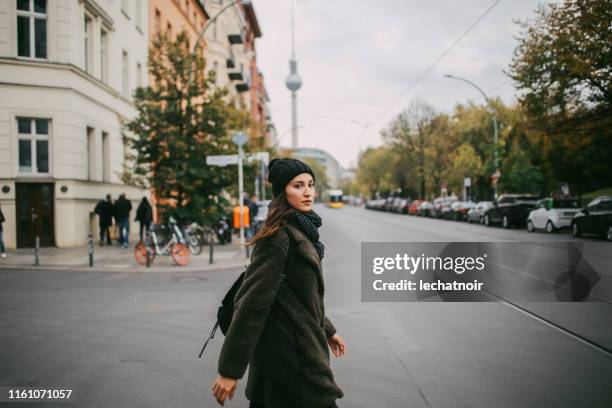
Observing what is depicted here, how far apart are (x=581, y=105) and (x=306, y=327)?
76.4 ft

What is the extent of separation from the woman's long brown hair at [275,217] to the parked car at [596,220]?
19.4 m

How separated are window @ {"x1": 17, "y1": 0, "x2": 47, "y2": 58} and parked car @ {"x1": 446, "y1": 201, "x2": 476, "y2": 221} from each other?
29569mm

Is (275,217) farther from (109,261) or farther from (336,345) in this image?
(109,261)

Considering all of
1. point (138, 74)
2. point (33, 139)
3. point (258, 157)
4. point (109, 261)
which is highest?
point (138, 74)

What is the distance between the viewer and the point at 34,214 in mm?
19406

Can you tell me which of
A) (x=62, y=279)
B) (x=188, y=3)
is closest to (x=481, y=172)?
(x=188, y=3)

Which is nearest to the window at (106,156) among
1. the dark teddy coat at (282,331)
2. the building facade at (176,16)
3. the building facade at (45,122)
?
the building facade at (45,122)

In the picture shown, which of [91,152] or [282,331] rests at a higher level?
[91,152]

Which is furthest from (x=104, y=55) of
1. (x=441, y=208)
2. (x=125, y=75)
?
(x=441, y=208)

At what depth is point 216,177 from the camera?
61.1ft

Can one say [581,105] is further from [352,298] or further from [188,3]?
[188,3]

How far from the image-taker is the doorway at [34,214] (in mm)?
19188

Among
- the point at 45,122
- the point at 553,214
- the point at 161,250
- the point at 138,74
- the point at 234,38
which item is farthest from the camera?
the point at 234,38

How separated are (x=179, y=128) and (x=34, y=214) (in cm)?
569
